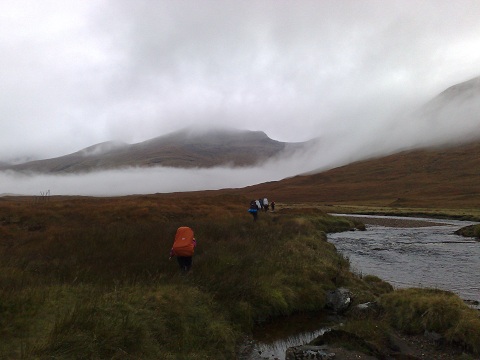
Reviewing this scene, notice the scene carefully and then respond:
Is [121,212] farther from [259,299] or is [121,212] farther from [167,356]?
[167,356]

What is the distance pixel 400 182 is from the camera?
151 metres

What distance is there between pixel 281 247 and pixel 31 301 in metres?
13.0

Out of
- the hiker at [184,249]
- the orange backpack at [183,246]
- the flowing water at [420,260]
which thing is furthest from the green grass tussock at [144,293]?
the flowing water at [420,260]

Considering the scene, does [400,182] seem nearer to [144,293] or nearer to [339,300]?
[339,300]

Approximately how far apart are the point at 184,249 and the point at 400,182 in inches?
6090

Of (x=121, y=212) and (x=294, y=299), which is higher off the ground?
(x=121, y=212)

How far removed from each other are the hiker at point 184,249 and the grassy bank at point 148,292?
0.37 meters

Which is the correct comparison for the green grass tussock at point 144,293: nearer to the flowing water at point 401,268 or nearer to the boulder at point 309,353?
the flowing water at point 401,268

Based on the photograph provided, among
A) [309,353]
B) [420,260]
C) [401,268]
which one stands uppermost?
[309,353]

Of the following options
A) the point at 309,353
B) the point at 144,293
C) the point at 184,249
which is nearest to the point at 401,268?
the point at 309,353

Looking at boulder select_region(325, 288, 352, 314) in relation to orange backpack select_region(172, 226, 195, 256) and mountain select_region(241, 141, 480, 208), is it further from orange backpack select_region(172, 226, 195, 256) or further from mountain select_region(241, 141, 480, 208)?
mountain select_region(241, 141, 480, 208)

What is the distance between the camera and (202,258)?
13.8 metres

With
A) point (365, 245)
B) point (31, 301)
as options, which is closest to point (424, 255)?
point (365, 245)

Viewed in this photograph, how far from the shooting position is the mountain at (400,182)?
383 ft
